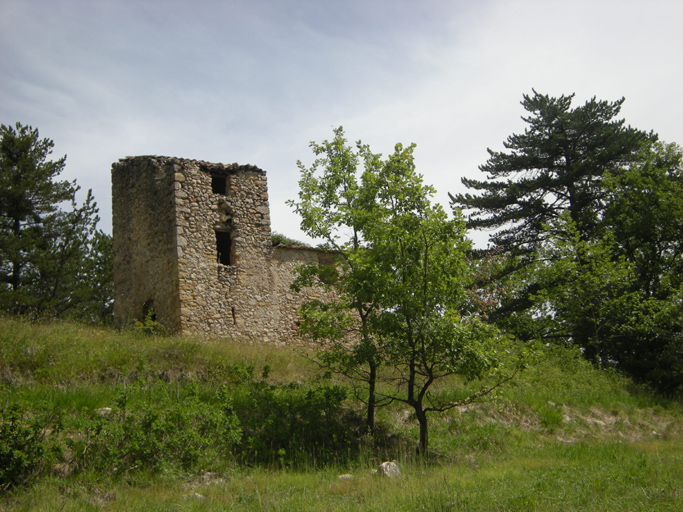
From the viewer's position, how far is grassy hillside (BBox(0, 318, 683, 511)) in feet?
23.4

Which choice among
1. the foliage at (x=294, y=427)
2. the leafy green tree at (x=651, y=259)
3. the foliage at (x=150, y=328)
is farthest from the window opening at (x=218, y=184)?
the leafy green tree at (x=651, y=259)

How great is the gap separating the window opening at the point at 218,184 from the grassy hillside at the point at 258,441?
5.11m

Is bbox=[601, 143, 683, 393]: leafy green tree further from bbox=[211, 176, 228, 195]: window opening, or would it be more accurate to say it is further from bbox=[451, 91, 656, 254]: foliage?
bbox=[211, 176, 228, 195]: window opening

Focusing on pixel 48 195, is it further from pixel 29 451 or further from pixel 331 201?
pixel 29 451

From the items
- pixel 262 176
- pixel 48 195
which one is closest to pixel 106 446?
pixel 262 176

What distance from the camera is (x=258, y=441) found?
937 cm

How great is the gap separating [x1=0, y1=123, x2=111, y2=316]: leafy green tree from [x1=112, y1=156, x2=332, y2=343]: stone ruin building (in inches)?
153

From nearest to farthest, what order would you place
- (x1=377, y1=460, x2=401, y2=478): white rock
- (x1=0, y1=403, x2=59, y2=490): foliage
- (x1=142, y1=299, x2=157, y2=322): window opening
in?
(x1=0, y1=403, x2=59, y2=490): foliage, (x1=377, y1=460, x2=401, y2=478): white rock, (x1=142, y1=299, x2=157, y2=322): window opening

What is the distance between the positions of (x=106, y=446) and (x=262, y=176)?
1050 centimetres

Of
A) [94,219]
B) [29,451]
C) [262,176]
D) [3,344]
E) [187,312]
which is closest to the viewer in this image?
[29,451]

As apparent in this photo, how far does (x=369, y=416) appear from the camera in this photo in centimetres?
1125

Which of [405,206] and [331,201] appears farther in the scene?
[331,201]

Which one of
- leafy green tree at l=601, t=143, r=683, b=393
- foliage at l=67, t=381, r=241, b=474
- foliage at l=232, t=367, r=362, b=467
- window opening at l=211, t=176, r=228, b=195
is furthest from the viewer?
leafy green tree at l=601, t=143, r=683, b=393

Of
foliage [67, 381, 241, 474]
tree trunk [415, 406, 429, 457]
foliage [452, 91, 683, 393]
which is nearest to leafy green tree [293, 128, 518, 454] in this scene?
tree trunk [415, 406, 429, 457]
